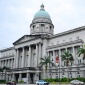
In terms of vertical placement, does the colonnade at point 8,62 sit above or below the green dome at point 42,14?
below

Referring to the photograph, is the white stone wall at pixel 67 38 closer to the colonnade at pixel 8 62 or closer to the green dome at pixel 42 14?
the green dome at pixel 42 14

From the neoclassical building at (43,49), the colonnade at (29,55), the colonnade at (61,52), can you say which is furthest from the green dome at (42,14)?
the colonnade at (61,52)

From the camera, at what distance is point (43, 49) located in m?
80.7

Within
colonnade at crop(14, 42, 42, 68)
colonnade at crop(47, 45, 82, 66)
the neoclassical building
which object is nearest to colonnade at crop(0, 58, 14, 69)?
the neoclassical building

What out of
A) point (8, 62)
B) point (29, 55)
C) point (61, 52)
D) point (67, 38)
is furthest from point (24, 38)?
point (67, 38)

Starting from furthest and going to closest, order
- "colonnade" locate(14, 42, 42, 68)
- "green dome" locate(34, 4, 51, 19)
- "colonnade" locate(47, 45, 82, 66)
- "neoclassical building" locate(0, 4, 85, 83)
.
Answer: "green dome" locate(34, 4, 51, 19) < "colonnade" locate(14, 42, 42, 68) < "colonnade" locate(47, 45, 82, 66) < "neoclassical building" locate(0, 4, 85, 83)

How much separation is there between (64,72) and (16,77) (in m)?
26.2

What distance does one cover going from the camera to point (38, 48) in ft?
267

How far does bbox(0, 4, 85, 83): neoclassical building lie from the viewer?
6888 cm

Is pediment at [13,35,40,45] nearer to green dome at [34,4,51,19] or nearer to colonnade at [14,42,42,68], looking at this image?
colonnade at [14,42,42,68]

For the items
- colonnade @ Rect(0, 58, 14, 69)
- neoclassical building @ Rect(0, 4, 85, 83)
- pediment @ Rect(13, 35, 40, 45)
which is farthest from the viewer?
colonnade @ Rect(0, 58, 14, 69)

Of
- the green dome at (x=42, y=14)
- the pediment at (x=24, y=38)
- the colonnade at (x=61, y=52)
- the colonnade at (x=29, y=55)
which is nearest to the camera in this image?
the colonnade at (x=61, y=52)

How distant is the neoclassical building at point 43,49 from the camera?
68875 millimetres

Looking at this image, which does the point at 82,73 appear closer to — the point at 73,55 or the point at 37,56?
the point at 73,55
